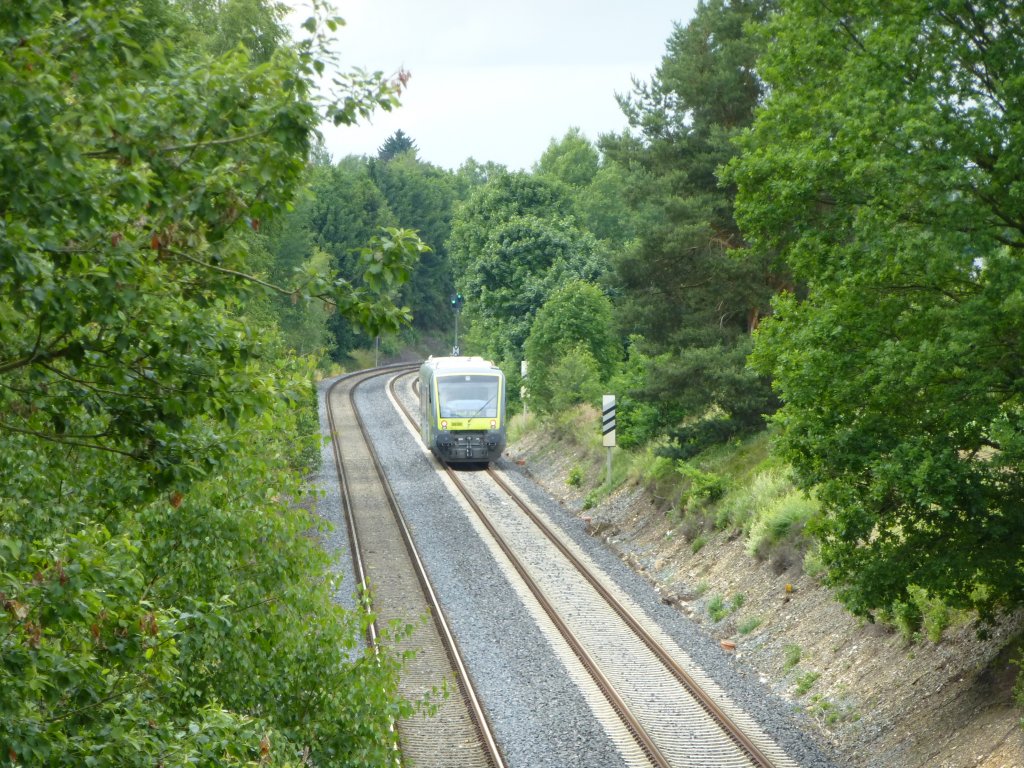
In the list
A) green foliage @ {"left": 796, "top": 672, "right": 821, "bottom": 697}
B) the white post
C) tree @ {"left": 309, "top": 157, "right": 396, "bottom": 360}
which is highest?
tree @ {"left": 309, "top": 157, "right": 396, "bottom": 360}

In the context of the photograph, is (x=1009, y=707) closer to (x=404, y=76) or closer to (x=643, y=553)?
(x=404, y=76)

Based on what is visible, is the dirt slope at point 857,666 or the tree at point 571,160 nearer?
the dirt slope at point 857,666

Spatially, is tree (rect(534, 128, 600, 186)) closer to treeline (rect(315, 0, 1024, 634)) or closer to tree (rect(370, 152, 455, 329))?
tree (rect(370, 152, 455, 329))

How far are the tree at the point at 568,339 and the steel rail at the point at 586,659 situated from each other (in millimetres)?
10241

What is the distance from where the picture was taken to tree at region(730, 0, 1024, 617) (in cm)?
1181

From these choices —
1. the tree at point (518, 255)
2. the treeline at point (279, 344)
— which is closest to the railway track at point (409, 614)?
the treeline at point (279, 344)

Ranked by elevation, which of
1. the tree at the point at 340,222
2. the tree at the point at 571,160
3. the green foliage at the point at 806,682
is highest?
the tree at the point at 571,160

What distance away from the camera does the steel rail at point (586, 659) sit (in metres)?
13.7

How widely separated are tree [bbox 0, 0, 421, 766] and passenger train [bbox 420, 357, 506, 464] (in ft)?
82.9

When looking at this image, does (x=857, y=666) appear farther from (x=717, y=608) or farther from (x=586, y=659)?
(x=717, y=608)

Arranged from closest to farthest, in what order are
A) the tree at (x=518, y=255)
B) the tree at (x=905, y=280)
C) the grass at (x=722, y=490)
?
the tree at (x=905, y=280)
the grass at (x=722, y=490)
the tree at (x=518, y=255)

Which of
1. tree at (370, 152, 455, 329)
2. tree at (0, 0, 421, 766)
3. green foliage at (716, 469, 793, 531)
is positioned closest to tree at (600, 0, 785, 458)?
green foliage at (716, 469, 793, 531)

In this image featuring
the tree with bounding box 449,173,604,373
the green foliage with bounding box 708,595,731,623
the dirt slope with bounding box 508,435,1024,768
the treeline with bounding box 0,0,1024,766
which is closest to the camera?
the treeline with bounding box 0,0,1024,766

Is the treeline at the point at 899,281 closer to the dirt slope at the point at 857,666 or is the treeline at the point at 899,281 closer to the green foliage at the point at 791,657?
the dirt slope at the point at 857,666
